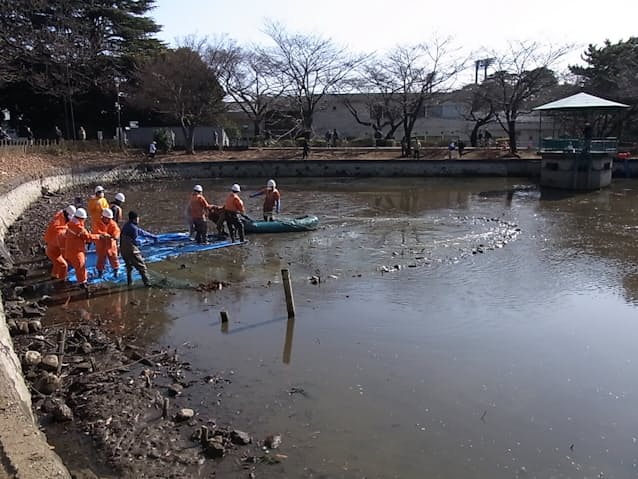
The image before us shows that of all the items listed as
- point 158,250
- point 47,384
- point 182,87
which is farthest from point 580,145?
point 47,384

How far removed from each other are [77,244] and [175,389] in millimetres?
4736

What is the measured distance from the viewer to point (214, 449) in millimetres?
5691

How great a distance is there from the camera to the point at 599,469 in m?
5.61

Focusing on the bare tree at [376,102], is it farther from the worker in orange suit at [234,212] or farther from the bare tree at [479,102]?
the worker in orange suit at [234,212]

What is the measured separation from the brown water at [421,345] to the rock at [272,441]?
111 millimetres

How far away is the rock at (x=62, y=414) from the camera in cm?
627

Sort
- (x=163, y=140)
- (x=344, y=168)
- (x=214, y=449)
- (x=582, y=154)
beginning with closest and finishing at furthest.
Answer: (x=214, y=449), (x=582, y=154), (x=344, y=168), (x=163, y=140)

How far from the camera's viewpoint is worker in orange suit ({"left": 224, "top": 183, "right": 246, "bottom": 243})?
14.7 meters

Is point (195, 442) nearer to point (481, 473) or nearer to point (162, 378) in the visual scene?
point (162, 378)

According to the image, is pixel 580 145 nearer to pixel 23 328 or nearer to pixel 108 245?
pixel 108 245

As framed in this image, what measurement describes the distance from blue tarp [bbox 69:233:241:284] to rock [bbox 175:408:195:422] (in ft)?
18.5

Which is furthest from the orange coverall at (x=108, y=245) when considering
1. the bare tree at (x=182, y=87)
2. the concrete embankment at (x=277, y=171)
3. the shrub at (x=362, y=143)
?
the shrub at (x=362, y=143)

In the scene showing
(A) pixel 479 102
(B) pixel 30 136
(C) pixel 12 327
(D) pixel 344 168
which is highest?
(A) pixel 479 102

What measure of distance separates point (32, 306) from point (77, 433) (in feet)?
14.7
